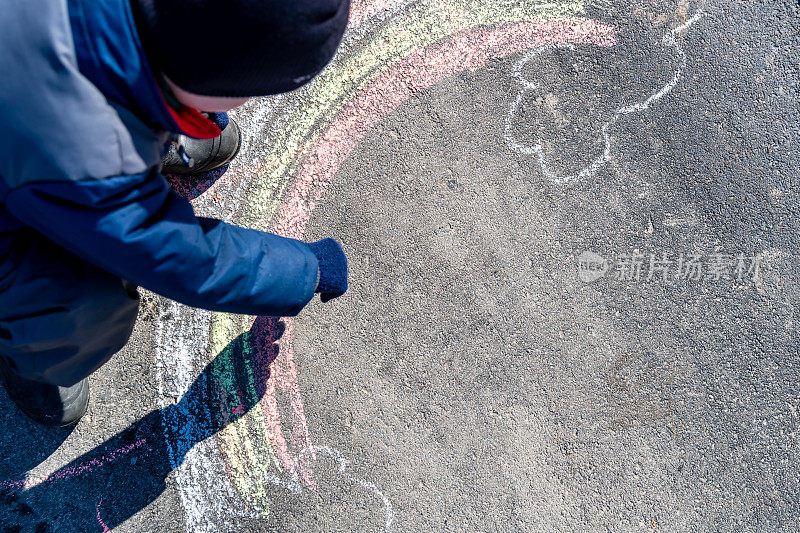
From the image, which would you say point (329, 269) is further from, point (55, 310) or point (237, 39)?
point (237, 39)

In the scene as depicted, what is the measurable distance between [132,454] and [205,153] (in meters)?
1.47

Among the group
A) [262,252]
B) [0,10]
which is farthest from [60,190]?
[262,252]

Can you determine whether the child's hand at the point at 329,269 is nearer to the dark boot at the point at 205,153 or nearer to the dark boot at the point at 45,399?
the dark boot at the point at 205,153

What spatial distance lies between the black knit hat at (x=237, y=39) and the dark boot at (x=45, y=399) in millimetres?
1754

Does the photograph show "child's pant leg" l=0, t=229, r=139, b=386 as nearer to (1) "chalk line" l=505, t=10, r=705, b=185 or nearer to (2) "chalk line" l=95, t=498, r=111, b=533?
(2) "chalk line" l=95, t=498, r=111, b=533

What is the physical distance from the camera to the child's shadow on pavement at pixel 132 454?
8.29ft

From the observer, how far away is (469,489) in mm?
2586

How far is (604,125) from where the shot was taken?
2645mm

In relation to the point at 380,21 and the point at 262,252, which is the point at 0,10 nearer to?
the point at 262,252

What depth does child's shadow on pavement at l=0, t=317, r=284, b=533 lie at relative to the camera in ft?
8.29

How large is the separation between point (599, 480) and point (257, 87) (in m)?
2.38
